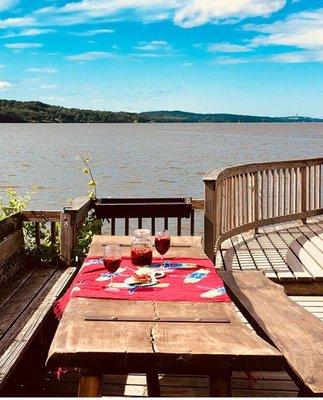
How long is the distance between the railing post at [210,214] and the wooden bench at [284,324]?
1.78m

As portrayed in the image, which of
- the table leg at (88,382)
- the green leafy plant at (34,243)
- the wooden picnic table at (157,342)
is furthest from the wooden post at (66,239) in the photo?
the table leg at (88,382)

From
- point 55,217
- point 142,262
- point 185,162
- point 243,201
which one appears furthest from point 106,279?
point 185,162

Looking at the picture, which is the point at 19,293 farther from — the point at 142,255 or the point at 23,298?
the point at 142,255

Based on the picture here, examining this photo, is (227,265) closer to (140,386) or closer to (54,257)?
(54,257)

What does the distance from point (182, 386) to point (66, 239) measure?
2.31m

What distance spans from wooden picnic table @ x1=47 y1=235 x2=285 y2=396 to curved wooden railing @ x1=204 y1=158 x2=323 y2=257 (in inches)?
144

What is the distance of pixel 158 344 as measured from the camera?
246cm

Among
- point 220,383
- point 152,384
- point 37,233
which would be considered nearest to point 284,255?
point 37,233

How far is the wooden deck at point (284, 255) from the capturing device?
20.1 ft

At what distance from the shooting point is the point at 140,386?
4020 mm

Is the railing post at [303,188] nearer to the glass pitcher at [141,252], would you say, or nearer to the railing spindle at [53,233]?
the railing spindle at [53,233]

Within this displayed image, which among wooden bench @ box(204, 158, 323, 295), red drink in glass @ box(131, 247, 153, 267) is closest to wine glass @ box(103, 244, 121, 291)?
red drink in glass @ box(131, 247, 153, 267)

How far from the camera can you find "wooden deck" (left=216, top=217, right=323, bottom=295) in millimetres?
6125

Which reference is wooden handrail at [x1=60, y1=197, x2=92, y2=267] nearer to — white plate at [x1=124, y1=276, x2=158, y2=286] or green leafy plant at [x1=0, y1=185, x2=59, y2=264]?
green leafy plant at [x1=0, y1=185, x2=59, y2=264]
